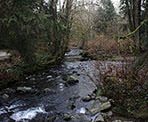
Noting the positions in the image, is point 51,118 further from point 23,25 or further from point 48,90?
point 23,25

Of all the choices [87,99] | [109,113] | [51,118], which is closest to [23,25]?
[87,99]

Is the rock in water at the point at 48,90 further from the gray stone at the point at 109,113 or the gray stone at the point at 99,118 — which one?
the gray stone at the point at 99,118

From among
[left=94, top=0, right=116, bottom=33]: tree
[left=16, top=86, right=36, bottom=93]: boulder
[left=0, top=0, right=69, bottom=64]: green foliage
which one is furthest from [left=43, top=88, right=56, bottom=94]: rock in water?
[left=94, top=0, right=116, bottom=33]: tree

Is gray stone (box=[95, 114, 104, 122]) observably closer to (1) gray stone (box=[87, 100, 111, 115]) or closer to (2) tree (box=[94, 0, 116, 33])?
(1) gray stone (box=[87, 100, 111, 115])

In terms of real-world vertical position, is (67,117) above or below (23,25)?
below

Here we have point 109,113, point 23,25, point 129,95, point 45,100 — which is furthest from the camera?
point 23,25

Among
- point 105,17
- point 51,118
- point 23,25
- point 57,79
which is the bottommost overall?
point 51,118

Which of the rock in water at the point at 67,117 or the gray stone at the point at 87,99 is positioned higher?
the gray stone at the point at 87,99

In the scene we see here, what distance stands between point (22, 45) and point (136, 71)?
7070 millimetres

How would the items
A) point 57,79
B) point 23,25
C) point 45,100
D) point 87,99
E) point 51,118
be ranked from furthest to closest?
point 57,79 < point 23,25 < point 45,100 < point 87,99 < point 51,118

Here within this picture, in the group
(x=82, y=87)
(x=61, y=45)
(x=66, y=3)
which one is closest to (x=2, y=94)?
(x=82, y=87)

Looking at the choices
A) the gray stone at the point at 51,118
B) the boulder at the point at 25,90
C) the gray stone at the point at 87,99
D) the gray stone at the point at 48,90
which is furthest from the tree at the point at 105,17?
the gray stone at the point at 51,118

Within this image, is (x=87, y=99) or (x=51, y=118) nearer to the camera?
(x=51, y=118)

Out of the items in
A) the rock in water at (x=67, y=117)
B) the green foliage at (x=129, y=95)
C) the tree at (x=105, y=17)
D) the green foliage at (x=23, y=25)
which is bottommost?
the rock in water at (x=67, y=117)
